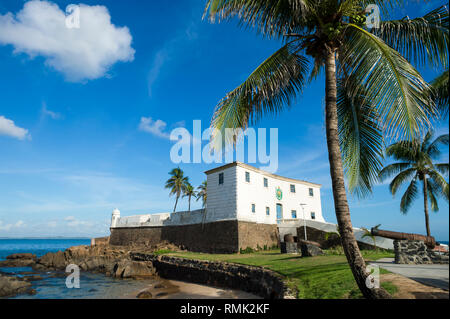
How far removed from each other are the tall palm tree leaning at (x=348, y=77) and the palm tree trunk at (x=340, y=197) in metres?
0.02

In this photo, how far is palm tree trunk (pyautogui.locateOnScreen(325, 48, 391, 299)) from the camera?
5.59 m

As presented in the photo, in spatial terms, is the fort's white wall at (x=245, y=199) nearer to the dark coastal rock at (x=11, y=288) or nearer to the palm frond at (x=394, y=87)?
the dark coastal rock at (x=11, y=288)

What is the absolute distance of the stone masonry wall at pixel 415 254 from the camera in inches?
392

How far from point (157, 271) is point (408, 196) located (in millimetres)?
23991

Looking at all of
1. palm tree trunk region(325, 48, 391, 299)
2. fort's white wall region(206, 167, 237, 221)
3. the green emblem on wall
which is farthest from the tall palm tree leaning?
the green emblem on wall

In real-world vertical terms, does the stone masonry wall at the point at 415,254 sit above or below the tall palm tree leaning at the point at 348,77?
below

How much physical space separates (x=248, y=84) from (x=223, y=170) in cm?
1884

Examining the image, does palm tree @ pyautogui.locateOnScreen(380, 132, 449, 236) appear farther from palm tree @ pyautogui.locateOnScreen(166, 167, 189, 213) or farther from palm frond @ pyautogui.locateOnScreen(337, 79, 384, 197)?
palm tree @ pyautogui.locateOnScreen(166, 167, 189, 213)

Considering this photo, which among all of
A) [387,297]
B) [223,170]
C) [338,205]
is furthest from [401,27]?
[223,170]

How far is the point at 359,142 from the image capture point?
7875 mm

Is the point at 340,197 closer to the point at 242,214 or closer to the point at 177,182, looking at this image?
the point at 242,214

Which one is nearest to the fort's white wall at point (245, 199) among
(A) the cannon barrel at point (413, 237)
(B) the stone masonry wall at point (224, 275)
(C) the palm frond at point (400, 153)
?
(B) the stone masonry wall at point (224, 275)

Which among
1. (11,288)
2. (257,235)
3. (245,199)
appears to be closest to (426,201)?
(257,235)

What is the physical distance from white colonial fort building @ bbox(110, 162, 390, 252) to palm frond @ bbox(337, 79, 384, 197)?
1405 cm
